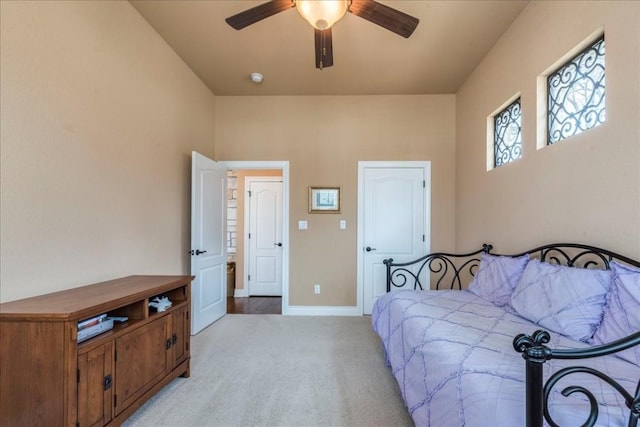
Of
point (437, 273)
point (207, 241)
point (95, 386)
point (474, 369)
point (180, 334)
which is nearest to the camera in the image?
point (474, 369)

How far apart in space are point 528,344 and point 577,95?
1.84 metres

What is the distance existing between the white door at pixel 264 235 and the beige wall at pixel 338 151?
45.8 inches

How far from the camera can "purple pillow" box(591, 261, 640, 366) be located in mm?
1217

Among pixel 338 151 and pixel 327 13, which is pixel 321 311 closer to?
pixel 338 151

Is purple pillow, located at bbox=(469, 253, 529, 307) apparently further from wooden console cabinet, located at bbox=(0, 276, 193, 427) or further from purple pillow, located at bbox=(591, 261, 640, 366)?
wooden console cabinet, located at bbox=(0, 276, 193, 427)

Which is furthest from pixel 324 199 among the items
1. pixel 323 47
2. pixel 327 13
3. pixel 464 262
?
pixel 327 13

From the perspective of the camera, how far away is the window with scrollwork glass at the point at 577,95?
1.67 meters

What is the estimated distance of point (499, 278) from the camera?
218 centimetres

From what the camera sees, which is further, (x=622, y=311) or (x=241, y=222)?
(x=241, y=222)

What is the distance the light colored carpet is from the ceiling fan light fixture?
7.84 ft

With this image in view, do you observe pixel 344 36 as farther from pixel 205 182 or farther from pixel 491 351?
pixel 491 351

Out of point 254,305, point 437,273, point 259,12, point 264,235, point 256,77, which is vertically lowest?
point 254,305

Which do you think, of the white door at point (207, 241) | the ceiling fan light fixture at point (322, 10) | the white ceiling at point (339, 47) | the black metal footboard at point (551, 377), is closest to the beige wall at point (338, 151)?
the white ceiling at point (339, 47)

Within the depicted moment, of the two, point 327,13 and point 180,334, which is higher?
point 327,13
